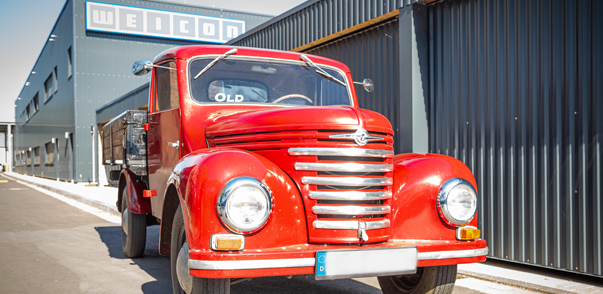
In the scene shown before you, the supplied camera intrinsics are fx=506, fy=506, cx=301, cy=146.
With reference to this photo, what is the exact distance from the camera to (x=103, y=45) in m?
25.9

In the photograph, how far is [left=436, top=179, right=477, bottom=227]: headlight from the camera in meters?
3.28

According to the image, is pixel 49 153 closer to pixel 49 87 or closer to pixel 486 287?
pixel 49 87

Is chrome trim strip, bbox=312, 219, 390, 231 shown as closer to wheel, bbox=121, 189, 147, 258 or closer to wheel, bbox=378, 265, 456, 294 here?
wheel, bbox=378, 265, 456, 294

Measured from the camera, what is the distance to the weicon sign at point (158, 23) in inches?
1008

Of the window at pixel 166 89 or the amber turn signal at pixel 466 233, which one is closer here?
the amber turn signal at pixel 466 233

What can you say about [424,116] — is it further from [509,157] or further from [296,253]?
[296,253]

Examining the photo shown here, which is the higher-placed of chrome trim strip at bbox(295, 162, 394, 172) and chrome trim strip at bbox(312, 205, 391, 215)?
chrome trim strip at bbox(295, 162, 394, 172)

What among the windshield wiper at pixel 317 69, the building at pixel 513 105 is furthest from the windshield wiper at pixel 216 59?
the building at pixel 513 105

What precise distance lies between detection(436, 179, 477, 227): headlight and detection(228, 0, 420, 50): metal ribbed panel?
11.6ft

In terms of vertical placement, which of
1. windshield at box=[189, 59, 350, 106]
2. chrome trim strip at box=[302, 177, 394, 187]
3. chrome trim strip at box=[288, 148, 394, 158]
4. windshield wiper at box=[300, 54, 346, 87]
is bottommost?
A: chrome trim strip at box=[302, 177, 394, 187]

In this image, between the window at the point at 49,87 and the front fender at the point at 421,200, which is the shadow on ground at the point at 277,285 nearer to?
the front fender at the point at 421,200

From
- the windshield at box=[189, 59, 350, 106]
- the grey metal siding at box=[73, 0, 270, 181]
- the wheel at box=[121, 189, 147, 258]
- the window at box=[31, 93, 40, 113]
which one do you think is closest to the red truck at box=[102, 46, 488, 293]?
the windshield at box=[189, 59, 350, 106]

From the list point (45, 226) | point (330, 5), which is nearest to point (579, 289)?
point (330, 5)

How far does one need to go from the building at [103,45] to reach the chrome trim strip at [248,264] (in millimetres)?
22937
